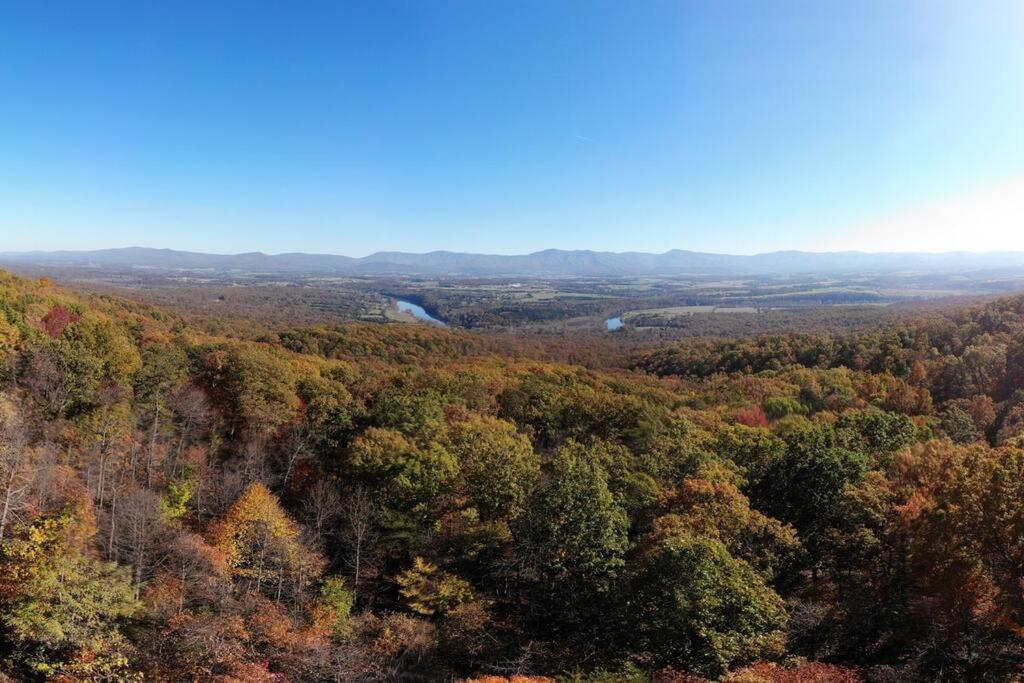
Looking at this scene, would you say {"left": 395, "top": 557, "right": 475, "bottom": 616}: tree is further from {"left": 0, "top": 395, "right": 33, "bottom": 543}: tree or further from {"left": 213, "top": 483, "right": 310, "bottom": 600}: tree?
{"left": 0, "top": 395, "right": 33, "bottom": 543}: tree

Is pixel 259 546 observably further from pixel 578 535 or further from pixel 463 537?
pixel 578 535

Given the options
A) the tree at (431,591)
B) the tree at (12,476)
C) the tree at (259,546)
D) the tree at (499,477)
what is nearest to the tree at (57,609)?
the tree at (12,476)

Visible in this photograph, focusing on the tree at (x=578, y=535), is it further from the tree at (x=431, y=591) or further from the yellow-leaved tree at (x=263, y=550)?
the yellow-leaved tree at (x=263, y=550)

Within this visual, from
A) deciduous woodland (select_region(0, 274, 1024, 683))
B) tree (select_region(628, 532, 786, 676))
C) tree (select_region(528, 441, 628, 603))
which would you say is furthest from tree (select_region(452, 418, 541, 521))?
tree (select_region(628, 532, 786, 676))

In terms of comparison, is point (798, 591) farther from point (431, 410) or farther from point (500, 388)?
point (500, 388)

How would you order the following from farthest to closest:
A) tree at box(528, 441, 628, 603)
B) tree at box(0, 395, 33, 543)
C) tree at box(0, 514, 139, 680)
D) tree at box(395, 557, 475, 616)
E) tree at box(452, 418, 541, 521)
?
tree at box(452, 418, 541, 521) → tree at box(395, 557, 475, 616) → tree at box(528, 441, 628, 603) → tree at box(0, 395, 33, 543) → tree at box(0, 514, 139, 680)

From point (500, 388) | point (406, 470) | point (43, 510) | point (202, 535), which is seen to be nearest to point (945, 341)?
point (500, 388)

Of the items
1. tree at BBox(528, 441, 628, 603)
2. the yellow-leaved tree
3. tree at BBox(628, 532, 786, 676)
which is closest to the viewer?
tree at BBox(628, 532, 786, 676)

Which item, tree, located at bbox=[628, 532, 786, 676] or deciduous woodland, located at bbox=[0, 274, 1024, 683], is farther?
deciduous woodland, located at bbox=[0, 274, 1024, 683]
